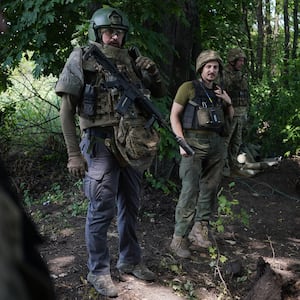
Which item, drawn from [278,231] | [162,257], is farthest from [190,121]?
[278,231]

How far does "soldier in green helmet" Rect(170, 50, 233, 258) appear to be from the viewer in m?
4.50

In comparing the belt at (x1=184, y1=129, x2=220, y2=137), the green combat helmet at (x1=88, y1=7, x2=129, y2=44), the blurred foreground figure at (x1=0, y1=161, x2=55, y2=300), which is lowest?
the belt at (x1=184, y1=129, x2=220, y2=137)

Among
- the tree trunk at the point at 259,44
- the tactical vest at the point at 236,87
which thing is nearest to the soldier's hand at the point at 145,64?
the tactical vest at the point at 236,87

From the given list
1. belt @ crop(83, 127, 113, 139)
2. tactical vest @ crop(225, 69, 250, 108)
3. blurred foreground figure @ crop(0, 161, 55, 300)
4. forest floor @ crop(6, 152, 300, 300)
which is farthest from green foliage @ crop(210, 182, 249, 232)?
blurred foreground figure @ crop(0, 161, 55, 300)

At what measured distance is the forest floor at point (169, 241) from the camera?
3.88 metres

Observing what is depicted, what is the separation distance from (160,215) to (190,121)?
1625 mm

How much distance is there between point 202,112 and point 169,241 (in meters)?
1.41

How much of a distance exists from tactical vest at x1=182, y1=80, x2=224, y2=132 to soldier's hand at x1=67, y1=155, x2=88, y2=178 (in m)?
1.42

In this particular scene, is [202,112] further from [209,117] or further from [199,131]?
[199,131]

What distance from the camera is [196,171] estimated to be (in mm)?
4625

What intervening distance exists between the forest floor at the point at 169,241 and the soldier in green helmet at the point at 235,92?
1.32ft

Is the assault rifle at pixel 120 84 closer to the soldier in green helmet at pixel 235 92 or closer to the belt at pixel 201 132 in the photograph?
the belt at pixel 201 132

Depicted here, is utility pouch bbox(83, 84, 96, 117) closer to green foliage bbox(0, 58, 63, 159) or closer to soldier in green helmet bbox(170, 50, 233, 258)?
soldier in green helmet bbox(170, 50, 233, 258)

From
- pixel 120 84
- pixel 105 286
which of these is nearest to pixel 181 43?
pixel 120 84
